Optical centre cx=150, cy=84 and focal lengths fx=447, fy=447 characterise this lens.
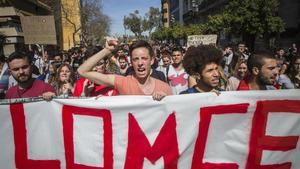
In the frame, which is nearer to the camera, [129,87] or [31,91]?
[129,87]

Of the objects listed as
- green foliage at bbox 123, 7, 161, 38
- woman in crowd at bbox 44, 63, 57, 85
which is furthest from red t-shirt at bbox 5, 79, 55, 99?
green foliage at bbox 123, 7, 161, 38

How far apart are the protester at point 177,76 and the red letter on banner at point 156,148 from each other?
2.73 m

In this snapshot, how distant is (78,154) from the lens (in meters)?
3.80

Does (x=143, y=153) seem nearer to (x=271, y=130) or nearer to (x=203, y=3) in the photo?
(x=271, y=130)

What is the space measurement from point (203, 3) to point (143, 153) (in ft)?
235

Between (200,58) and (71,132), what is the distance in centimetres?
127

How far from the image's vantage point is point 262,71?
3.99m

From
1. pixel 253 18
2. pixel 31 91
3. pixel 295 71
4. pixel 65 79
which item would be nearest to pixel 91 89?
pixel 31 91

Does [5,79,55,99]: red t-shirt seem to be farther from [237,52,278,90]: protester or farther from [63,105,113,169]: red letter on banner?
[237,52,278,90]: protester

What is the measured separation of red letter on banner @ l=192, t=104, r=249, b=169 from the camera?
3.71 m

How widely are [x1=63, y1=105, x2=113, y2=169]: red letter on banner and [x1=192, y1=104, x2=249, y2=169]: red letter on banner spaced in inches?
28.5

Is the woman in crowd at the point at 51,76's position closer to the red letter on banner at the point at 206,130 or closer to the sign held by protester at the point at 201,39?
the red letter on banner at the point at 206,130

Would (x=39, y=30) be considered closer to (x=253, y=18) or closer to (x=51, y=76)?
(x=51, y=76)

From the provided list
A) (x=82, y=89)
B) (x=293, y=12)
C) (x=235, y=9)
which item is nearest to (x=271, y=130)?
(x=82, y=89)
